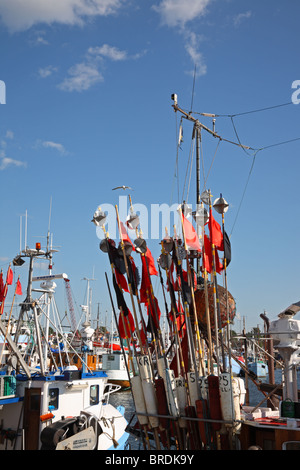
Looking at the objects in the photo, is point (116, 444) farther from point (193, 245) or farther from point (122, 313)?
point (193, 245)

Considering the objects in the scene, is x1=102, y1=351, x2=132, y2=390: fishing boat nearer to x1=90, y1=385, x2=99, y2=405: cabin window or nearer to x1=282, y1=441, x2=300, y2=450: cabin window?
x1=90, y1=385, x2=99, y2=405: cabin window

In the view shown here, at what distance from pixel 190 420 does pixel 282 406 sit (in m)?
2.18

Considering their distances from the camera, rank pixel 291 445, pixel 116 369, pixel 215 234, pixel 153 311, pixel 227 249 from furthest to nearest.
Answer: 1. pixel 116 369
2. pixel 153 311
3. pixel 227 249
4. pixel 215 234
5. pixel 291 445

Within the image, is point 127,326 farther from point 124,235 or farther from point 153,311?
point 124,235

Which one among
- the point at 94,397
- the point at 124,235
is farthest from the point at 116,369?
the point at 124,235

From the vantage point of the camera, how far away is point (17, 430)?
16828 millimetres

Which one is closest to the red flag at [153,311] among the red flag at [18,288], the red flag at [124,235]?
the red flag at [124,235]

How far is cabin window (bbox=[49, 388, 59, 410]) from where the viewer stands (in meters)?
16.8

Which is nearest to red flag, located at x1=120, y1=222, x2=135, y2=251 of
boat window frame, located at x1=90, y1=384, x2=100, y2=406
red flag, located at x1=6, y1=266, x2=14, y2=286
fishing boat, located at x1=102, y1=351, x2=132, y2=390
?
boat window frame, located at x1=90, y1=384, x2=100, y2=406

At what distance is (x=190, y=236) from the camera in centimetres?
1415

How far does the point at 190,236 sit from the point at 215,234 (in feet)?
2.89

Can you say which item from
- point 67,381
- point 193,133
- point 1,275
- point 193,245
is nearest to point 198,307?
point 193,245

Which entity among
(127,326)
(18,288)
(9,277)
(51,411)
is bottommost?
(51,411)
